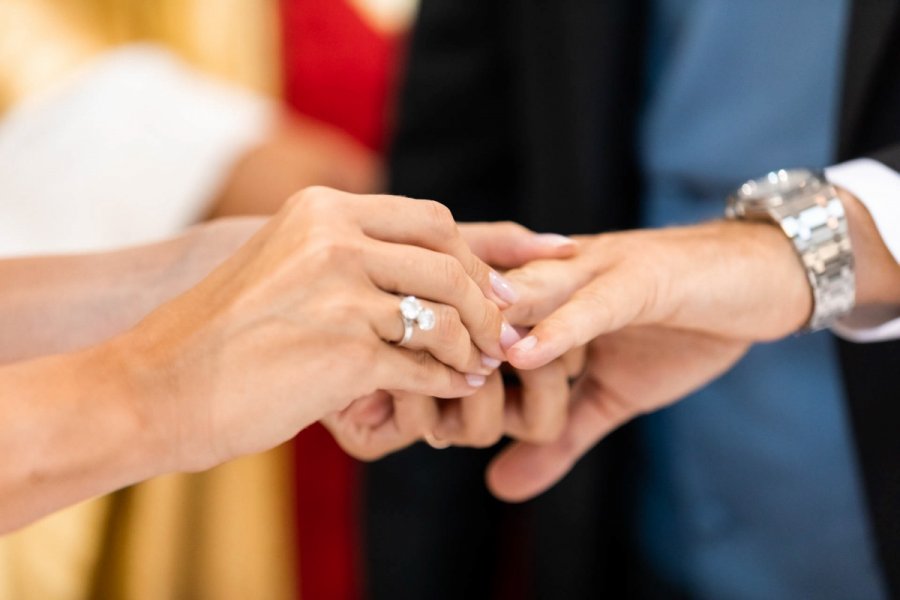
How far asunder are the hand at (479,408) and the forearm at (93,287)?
0.52 ft

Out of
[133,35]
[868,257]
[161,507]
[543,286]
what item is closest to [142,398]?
[543,286]

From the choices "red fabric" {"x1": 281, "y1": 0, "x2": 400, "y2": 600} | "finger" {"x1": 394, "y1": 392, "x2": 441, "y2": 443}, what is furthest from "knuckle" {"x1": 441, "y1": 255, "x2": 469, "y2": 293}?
"red fabric" {"x1": 281, "y1": 0, "x2": 400, "y2": 600}

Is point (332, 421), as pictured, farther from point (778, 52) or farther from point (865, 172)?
point (778, 52)

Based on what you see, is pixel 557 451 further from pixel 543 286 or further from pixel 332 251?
pixel 332 251

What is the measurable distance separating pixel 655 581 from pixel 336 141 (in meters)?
0.77

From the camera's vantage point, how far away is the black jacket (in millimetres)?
950

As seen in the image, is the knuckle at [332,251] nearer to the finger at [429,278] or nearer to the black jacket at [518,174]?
the finger at [429,278]

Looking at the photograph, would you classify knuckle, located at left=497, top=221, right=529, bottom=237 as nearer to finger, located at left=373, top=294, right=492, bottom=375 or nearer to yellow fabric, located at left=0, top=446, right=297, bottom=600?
finger, located at left=373, top=294, right=492, bottom=375

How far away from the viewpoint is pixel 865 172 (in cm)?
67

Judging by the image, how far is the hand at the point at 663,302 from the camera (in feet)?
2.01

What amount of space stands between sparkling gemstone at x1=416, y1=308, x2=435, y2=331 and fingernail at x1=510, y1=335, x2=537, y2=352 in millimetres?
55

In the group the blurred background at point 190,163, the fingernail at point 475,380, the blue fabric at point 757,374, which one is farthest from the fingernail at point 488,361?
the blurred background at point 190,163

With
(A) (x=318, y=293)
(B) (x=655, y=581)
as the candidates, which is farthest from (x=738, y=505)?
(A) (x=318, y=293)

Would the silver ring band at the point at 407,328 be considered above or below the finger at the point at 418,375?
above
